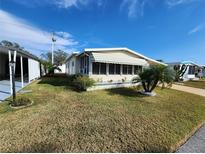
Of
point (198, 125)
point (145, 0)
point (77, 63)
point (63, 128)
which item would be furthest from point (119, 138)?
point (77, 63)

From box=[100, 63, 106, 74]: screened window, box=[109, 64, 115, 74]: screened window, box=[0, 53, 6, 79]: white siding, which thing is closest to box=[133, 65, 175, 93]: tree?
box=[109, 64, 115, 74]: screened window

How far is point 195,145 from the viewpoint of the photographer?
473cm

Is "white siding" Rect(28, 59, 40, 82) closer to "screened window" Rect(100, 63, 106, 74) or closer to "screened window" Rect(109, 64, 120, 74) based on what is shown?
"screened window" Rect(100, 63, 106, 74)

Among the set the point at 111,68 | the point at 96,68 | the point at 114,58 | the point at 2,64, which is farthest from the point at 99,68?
the point at 2,64

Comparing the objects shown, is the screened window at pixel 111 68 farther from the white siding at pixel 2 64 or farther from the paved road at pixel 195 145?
the white siding at pixel 2 64

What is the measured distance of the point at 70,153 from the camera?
13.0 feet

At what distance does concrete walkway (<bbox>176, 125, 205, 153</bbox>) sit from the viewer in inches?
172

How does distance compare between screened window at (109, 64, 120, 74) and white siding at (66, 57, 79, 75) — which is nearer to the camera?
screened window at (109, 64, 120, 74)

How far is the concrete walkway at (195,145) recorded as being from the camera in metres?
4.38

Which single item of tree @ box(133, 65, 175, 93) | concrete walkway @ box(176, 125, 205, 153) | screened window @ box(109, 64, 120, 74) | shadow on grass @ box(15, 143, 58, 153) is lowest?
concrete walkway @ box(176, 125, 205, 153)

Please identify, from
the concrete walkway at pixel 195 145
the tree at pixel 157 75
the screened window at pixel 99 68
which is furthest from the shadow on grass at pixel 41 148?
the screened window at pixel 99 68

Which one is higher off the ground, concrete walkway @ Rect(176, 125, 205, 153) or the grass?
the grass

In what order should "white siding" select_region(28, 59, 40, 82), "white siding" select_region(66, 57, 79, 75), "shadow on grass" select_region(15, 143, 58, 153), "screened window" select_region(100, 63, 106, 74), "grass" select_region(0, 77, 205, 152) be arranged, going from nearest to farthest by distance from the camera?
"shadow on grass" select_region(15, 143, 58, 153), "grass" select_region(0, 77, 205, 152), "screened window" select_region(100, 63, 106, 74), "white siding" select_region(28, 59, 40, 82), "white siding" select_region(66, 57, 79, 75)

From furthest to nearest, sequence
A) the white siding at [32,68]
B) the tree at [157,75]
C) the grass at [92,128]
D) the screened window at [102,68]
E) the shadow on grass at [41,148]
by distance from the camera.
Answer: the white siding at [32,68] → the screened window at [102,68] → the tree at [157,75] → the grass at [92,128] → the shadow on grass at [41,148]
